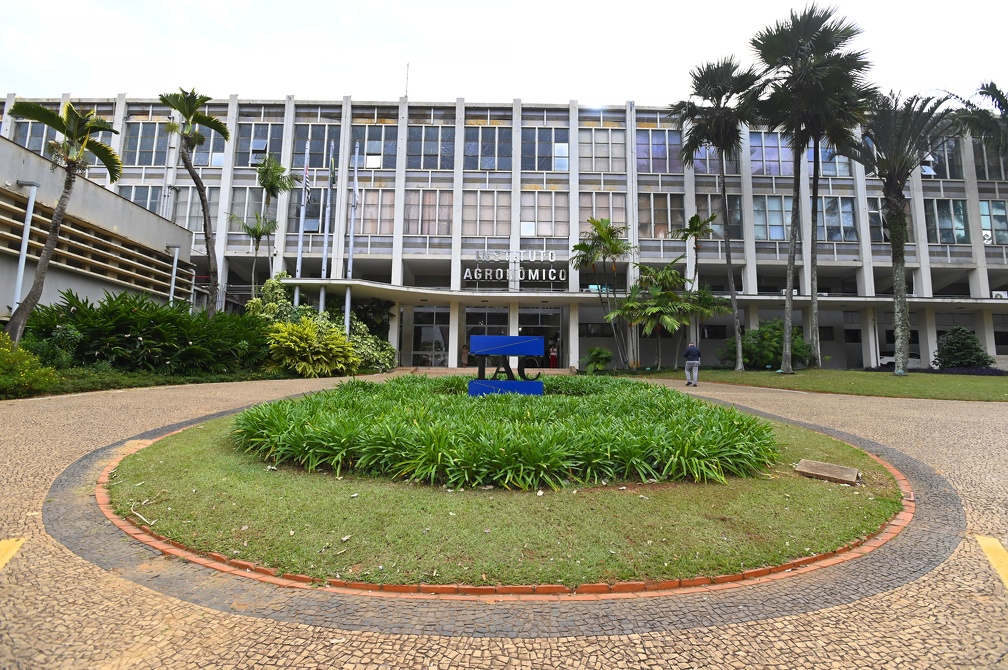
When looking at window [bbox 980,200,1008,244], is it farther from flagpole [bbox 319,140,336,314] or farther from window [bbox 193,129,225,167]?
window [bbox 193,129,225,167]

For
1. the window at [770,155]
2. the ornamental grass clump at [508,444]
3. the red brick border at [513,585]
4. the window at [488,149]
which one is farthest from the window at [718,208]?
the red brick border at [513,585]

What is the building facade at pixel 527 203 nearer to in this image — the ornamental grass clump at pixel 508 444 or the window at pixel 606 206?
the window at pixel 606 206

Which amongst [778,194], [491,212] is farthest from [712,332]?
[491,212]

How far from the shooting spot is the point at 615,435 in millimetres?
5410

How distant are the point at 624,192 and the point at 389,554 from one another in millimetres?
25792

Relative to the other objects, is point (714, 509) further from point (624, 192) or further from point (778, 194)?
point (778, 194)

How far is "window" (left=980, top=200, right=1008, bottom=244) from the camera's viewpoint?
87.4ft

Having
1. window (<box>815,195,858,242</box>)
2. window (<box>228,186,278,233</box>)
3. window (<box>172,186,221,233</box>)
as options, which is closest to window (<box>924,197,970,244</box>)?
window (<box>815,195,858,242</box>)

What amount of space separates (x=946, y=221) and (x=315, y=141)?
3483cm

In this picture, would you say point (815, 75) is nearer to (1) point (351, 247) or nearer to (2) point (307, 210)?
(1) point (351, 247)

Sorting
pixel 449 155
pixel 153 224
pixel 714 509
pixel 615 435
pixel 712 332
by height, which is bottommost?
pixel 714 509

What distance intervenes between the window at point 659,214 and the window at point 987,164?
55.6 ft

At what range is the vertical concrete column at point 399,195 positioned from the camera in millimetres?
25328

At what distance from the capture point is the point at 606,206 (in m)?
26.3
